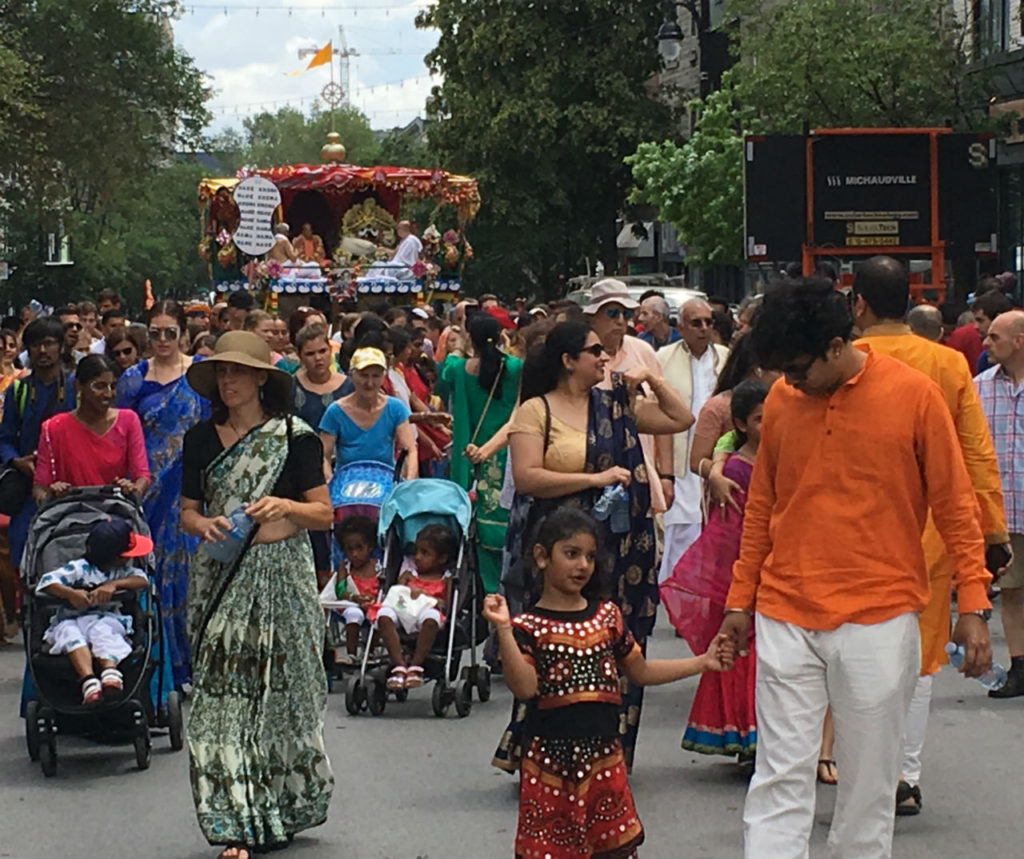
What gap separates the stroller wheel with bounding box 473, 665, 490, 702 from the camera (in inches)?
437

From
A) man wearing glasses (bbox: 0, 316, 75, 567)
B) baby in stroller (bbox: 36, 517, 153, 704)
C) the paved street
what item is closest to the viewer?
the paved street

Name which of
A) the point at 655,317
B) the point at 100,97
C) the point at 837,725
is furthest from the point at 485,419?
the point at 100,97

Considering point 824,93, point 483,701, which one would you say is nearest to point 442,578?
point 483,701

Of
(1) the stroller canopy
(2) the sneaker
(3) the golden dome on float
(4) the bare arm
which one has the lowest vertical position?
(2) the sneaker

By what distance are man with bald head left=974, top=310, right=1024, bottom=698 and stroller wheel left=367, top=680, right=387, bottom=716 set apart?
297 cm

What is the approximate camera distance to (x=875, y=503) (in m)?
6.23

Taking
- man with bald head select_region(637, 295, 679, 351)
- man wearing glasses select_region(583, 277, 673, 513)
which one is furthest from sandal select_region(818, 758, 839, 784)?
man with bald head select_region(637, 295, 679, 351)

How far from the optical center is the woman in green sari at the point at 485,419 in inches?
461

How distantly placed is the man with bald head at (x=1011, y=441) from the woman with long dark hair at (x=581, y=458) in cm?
313

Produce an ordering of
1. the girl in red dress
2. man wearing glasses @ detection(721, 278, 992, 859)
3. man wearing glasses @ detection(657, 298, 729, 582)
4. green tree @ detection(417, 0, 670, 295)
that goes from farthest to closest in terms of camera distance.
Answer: green tree @ detection(417, 0, 670, 295) < man wearing glasses @ detection(657, 298, 729, 582) < the girl in red dress < man wearing glasses @ detection(721, 278, 992, 859)

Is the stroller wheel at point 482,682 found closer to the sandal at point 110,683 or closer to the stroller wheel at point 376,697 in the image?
the stroller wheel at point 376,697

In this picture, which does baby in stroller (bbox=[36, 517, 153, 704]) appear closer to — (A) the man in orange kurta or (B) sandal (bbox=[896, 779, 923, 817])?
(B) sandal (bbox=[896, 779, 923, 817])

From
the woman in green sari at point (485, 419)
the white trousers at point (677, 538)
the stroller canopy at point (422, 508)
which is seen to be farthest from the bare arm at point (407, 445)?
the white trousers at point (677, 538)

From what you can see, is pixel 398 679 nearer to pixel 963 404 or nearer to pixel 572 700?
pixel 963 404
